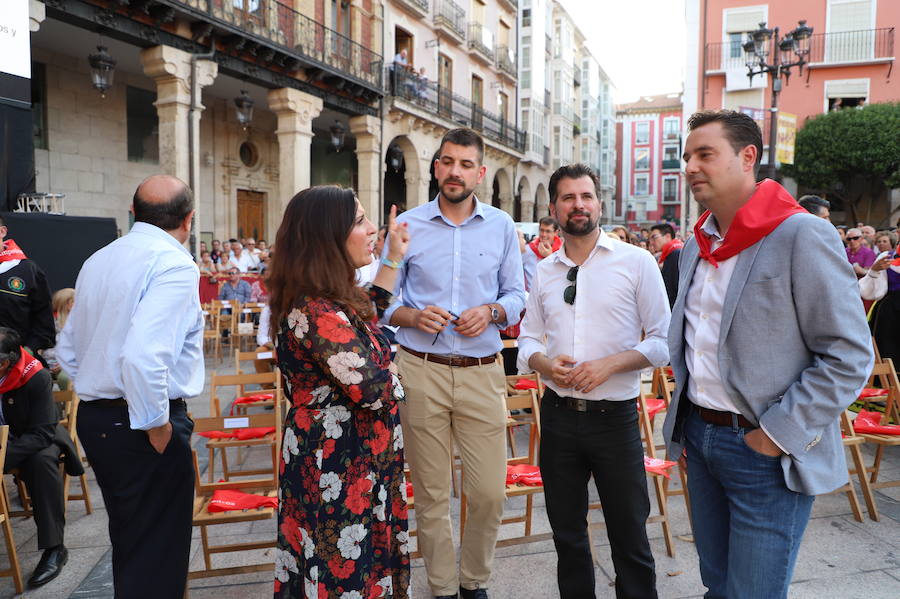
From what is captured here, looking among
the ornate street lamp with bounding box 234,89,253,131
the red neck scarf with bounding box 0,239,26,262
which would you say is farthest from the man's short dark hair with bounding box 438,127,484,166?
the ornate street lamp with bounding box 234,89,253,131

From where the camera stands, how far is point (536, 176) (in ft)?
103

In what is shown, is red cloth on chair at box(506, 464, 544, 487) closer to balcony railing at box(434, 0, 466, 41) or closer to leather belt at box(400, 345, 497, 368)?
leather belt at box(400, 345, 497, 368)

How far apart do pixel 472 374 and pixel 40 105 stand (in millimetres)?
13470

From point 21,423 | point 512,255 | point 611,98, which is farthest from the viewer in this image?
point 611,98

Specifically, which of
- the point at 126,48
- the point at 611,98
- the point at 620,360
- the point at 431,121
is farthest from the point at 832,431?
the point at 611,98

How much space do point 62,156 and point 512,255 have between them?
13270mm

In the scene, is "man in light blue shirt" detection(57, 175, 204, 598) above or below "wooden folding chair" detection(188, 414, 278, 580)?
above

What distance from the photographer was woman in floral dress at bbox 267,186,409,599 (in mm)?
2105

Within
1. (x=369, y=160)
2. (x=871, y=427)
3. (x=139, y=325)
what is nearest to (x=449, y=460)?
(x=139, y=325)

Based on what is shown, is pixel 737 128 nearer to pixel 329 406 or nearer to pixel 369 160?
pixel 329 406

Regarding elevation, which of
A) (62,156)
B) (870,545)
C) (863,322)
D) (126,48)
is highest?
(126,48)

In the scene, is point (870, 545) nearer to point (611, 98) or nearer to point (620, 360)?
point (620, 360)

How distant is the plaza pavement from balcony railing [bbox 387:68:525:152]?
50.7ft

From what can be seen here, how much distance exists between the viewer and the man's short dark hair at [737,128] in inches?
75.5
